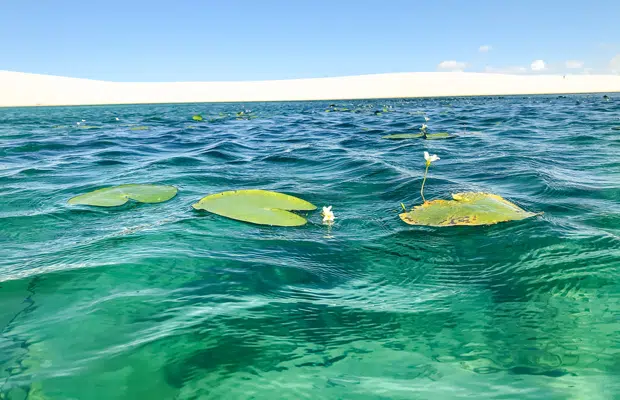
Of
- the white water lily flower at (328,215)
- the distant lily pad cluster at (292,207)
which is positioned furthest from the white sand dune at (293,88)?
the white water lily flower at (328,215)

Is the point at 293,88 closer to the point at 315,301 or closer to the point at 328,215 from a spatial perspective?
the point at 328,215

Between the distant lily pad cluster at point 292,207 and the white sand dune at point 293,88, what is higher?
the white sand dune at point 293,88

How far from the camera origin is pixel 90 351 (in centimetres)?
155

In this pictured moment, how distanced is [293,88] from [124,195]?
189ft

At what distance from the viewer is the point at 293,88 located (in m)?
59.4

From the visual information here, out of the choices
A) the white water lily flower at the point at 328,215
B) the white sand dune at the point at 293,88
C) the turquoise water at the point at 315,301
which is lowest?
the turquoise water at the point at 315,301

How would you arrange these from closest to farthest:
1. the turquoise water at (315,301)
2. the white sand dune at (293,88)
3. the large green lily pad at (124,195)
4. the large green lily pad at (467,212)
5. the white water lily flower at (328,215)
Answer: the turquoise water at (315,301), the large green lily pad at (467,212), the white water lily flower at (328,215), the large green lily pad at (124,195), the white sand dune at (293,88)

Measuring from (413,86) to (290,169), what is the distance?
52516 millimetres

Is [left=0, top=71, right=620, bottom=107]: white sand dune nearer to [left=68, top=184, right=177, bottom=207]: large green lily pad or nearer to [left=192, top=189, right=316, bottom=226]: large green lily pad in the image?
[left=68, top=184, right=177, bottom=207]: large green lily pad

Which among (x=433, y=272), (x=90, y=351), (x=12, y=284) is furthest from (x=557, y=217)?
(x=12, y=284)

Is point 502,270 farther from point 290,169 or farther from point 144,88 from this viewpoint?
point 144,88

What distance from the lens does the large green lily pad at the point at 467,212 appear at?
301 cm

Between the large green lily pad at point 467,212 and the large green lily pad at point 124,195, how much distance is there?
2.29 metres

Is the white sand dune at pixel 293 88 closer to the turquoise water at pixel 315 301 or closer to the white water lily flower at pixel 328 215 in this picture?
the white water lily flower at pixel 328 215
